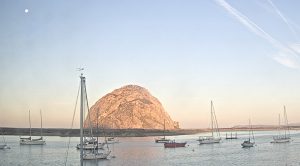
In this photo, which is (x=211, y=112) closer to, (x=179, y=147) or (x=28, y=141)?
(x=179, y=147)

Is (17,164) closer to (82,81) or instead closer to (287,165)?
(82,81)

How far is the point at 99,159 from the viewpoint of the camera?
71250 mm

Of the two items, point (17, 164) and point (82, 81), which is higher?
point (82, 81)

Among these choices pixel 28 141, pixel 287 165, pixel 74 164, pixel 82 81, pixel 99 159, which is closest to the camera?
pixel 82 81

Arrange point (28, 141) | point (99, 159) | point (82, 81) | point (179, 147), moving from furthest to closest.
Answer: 1. point (28, 141)
2. point (179, 147)
3. point (99, 159)
4. point (82, 81)

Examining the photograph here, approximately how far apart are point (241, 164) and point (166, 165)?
12865mm

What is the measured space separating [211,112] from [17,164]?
77597 millimetres

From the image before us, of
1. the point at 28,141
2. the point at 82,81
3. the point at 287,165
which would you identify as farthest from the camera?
the point at 28,141

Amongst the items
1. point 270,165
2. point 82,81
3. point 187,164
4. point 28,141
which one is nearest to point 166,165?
point 187,164

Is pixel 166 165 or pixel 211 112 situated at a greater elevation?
pixel 211 112

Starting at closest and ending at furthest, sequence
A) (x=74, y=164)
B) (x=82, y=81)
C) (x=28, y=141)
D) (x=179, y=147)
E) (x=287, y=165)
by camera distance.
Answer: (x=82, y=81)
(x=287, y=165)
(x=74, y=164)
(x=179, y=147)
(x=28, y=141)

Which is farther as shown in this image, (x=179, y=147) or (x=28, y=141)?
(x=28, y=141)

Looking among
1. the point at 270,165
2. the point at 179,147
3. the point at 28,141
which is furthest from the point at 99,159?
the point at 28,141

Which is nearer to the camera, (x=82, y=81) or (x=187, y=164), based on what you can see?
(x=82, y=81)
